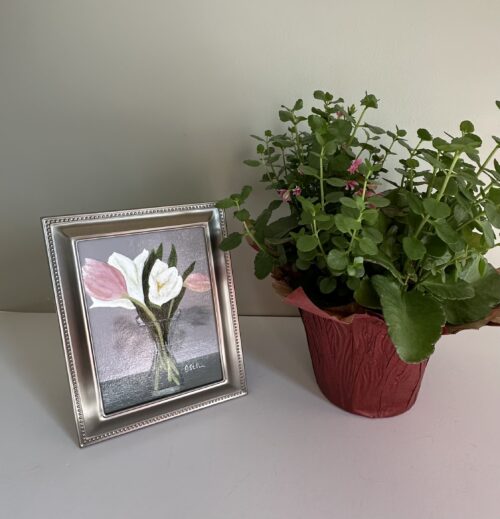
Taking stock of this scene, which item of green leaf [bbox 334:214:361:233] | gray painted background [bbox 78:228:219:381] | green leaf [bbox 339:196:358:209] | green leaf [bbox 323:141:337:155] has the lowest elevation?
gray painted background [bbox 78:228:219:381]

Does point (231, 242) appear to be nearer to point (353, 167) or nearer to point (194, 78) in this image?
point (353, 167)

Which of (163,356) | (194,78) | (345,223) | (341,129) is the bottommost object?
(163,356)

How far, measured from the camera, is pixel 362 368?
0.61 meters

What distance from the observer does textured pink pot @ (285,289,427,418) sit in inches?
22.7

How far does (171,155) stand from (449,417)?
70 cm

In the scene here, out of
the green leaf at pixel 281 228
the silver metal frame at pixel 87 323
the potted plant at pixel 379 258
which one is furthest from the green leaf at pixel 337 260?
the silver metal frame at pixel 87 323

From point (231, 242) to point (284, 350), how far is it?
0.31 meters

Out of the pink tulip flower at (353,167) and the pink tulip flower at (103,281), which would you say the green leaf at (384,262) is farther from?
the pink tulip flower at (103,281)

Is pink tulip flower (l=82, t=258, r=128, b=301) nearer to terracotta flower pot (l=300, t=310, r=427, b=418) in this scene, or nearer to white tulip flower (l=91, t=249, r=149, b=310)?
white tulip flower (l=91, t=249, r=149, b=310)

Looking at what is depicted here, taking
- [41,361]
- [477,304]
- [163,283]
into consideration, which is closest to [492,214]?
[477,304]

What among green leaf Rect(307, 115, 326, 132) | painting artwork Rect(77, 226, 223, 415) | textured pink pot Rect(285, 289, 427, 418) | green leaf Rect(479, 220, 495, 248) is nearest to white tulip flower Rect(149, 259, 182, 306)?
painting artwork Rect(77, 226, 223, 415)

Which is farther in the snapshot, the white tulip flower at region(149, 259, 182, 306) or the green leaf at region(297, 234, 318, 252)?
the white tulip flower at region(149, 259, 182, 306)

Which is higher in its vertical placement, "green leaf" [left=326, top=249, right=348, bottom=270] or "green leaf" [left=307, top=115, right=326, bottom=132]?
"green leaf" [left=307, top=115, right=326, bottom=132]

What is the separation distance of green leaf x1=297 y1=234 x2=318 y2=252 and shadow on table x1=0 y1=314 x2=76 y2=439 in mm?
447
